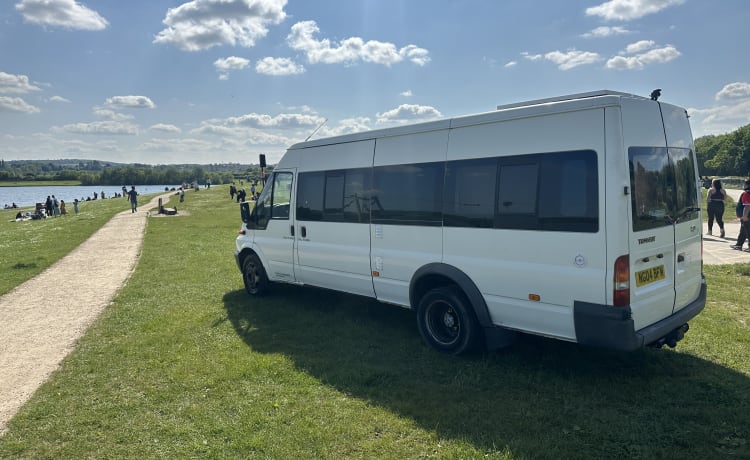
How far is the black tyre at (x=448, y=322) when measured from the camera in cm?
542

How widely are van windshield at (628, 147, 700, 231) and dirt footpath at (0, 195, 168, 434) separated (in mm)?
6332

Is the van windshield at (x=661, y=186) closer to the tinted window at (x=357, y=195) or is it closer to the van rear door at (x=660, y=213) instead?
the van rear door at (x=660, y=213)

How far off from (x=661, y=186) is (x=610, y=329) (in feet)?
5.19

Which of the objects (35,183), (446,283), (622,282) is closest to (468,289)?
(446,283)

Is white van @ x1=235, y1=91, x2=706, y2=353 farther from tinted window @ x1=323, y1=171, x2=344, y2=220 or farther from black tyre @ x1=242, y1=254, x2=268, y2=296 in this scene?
black tyre @ x1=242, y1=254, x2=268, y2=296

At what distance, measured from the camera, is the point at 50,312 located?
8.50 meters

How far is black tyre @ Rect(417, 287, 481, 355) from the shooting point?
5418mm

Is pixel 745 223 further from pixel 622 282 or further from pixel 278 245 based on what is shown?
pixel 278 245

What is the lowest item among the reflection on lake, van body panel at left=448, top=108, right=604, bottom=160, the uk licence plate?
the uk licence plate

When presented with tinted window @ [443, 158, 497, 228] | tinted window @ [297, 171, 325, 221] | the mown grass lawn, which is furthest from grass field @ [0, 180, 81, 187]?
tinted window @ [443, 158, 497, 228]

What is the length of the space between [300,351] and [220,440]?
2042mm

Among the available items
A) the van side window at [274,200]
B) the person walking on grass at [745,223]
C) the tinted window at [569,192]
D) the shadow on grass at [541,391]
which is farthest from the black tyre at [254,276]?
the person walking on grass at [745,223]

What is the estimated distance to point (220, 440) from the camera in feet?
13.3

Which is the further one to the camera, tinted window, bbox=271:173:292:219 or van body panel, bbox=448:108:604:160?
tinted window, bbox=271:173:292:219
